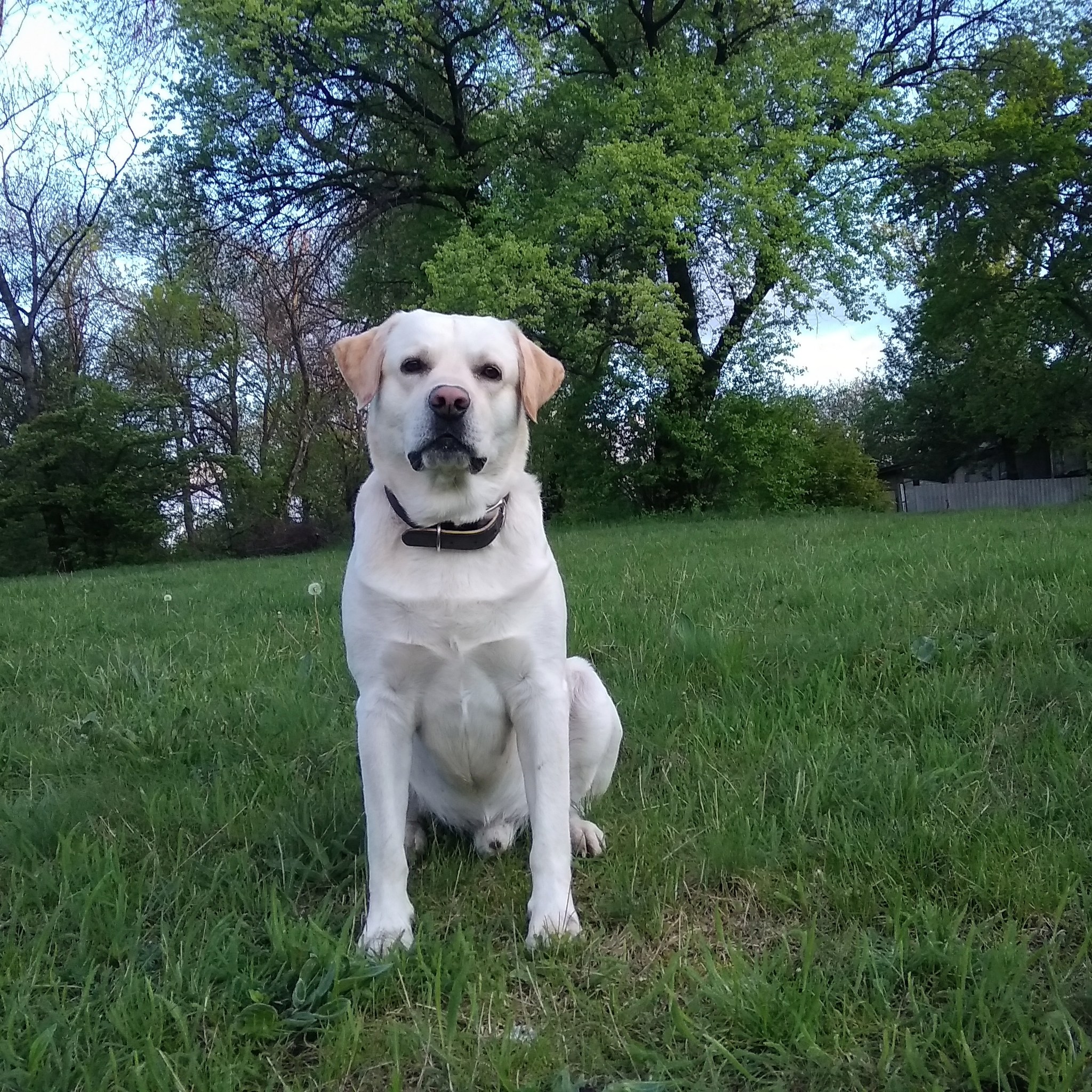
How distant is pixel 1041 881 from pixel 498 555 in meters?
1.53

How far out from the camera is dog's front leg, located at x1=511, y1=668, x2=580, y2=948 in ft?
7.36

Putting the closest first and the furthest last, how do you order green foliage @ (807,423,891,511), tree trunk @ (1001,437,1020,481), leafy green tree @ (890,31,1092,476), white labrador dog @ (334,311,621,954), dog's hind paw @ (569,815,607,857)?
1. white labrador dog @ (334,311,621,954)
2. dog's hind paw @ (569,815,607,857)
3. leafy green tree @ (890,31,1092,476)
4. green foliage @ (807,423,891,511)
5. tree trunk @ (1001,437,1020,481)

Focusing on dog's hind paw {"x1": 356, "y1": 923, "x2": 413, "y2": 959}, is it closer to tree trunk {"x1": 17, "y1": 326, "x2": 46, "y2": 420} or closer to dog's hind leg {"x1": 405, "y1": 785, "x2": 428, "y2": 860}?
Result: dog's hind leg {"x1": 405, "y1": 785, "x2": 428, "y2": 860}

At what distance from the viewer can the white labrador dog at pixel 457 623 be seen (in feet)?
7.70

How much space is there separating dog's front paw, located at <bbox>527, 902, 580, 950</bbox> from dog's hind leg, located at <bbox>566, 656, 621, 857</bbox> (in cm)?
47

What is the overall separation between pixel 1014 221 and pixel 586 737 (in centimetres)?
2473

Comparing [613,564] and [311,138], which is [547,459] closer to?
[311,138]

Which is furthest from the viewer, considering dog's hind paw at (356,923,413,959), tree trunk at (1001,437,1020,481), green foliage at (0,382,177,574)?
tree trunk at (1001,437,1020,481)

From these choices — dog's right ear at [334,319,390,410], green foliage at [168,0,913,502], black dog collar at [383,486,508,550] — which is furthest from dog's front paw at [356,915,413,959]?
green foliage at [168,0,913,502]

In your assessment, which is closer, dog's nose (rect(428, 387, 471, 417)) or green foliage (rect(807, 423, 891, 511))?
dog's nose (rect(428, 387, 471, 417))

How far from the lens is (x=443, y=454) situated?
98.7 inches

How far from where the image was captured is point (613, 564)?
8211 millimetres

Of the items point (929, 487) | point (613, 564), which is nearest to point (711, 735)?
point (613, 564)

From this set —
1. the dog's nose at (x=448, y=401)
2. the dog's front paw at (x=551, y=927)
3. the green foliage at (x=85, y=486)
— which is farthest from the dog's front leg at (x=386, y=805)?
the green foliage at (x=85, y=486)
